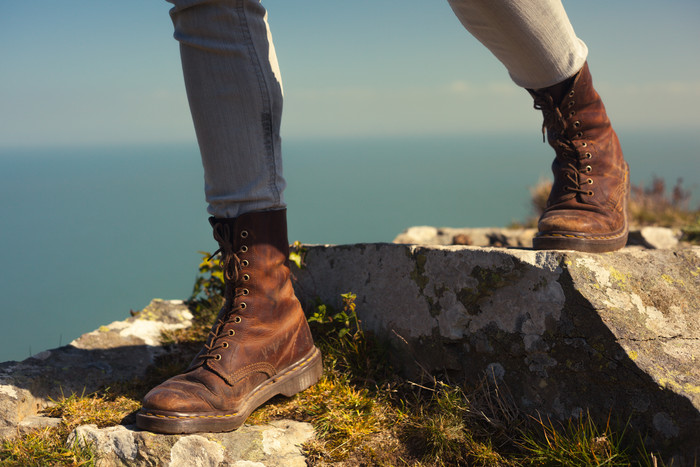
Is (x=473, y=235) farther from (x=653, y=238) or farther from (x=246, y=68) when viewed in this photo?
(x=246, y=68)

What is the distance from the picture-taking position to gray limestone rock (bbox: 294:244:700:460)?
176cm

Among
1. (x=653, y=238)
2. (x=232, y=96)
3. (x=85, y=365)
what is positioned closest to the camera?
(x=232, y=96)

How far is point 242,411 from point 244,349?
225 millimetres

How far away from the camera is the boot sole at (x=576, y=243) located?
2.11m

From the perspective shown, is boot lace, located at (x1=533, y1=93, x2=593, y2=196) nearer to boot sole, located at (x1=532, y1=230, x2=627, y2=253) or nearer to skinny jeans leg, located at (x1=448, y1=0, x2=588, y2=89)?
skinny jeans leg, located at (x1=448, y1=0, x2=588, y2=89)

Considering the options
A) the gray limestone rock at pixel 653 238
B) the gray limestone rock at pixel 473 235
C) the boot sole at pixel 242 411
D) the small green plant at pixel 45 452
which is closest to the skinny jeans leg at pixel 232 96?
the boot sole at pixel 242 411

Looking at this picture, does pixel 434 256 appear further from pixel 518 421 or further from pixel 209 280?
pixel 209 280

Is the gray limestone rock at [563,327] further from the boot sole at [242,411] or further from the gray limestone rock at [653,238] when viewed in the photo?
the gray limestone rock at [653,238]

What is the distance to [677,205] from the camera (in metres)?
9.05

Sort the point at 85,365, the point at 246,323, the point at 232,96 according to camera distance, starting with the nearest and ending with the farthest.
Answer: the point at 232,96 < the point at 246,323 < the point at 85,365

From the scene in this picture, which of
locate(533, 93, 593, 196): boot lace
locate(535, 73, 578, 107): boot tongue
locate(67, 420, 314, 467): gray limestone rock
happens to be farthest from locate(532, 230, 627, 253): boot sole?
locate(67, 420, 314, 467): gray limestone rock

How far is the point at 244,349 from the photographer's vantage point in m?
2.01

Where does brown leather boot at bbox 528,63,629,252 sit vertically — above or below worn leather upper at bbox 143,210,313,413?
above

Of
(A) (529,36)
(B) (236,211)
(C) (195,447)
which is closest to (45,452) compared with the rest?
(C) (195,447)
